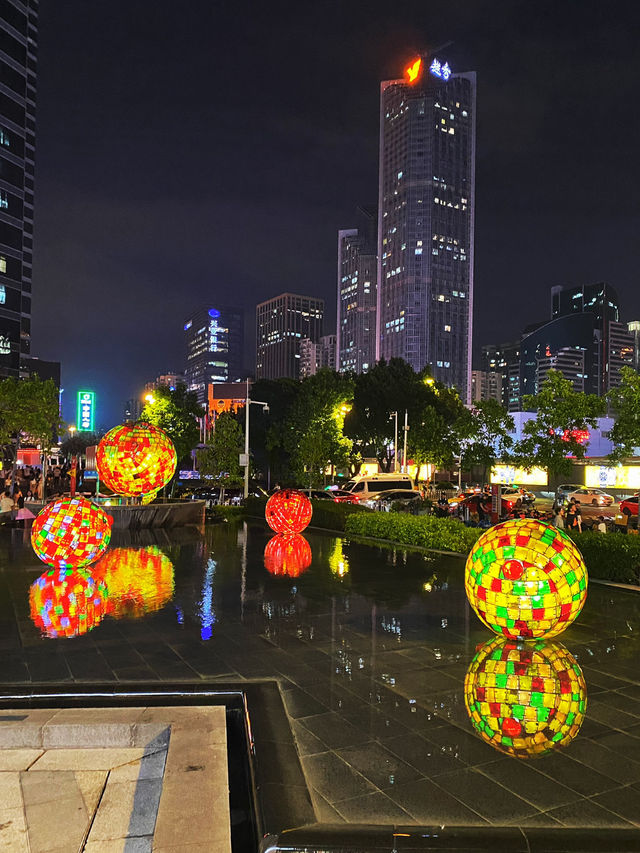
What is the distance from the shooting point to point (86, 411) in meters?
46.8

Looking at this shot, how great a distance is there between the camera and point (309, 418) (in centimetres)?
4369

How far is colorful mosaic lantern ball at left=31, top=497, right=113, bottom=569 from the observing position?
11625mm

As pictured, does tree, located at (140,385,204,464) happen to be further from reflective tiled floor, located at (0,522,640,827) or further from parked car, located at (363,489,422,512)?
reflective tiled floor, located at (0,522,640,827)

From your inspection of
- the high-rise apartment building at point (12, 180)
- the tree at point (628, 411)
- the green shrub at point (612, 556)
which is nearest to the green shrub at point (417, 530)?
the green shrub at point (612, 556)

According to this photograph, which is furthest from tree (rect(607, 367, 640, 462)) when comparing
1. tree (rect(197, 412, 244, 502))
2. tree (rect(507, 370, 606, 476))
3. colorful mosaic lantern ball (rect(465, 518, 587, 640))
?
tree (rect(197, 412, 244, 502))

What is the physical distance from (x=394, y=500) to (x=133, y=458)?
14289mm

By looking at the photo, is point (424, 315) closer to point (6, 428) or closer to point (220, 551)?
point (6, 428)

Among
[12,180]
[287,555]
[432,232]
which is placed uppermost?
[432,232]

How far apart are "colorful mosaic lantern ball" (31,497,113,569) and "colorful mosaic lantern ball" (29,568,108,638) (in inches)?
14.2

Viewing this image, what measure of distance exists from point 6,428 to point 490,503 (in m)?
25.2

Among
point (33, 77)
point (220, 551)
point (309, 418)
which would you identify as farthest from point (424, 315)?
point (220, 551)

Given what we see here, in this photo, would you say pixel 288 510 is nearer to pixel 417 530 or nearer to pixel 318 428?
pixel 417 530

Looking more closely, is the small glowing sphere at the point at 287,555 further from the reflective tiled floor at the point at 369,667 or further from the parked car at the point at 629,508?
the parked car at the point at 629,508

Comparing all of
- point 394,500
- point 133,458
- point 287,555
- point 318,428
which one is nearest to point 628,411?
point 287,555
